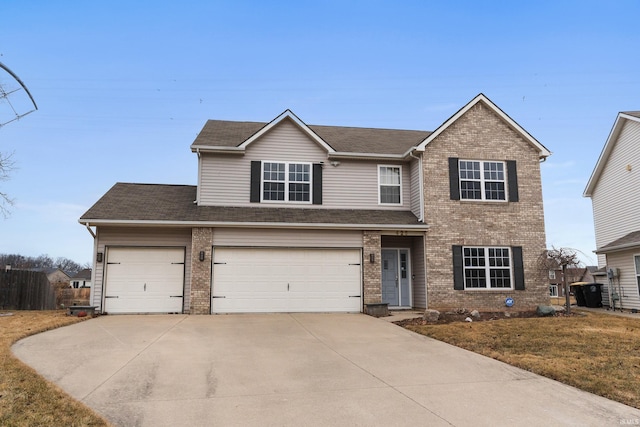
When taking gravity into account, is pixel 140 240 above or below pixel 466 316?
above

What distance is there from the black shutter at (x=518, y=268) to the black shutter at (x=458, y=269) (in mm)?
2079

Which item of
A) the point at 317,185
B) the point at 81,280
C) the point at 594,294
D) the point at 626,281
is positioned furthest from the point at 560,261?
the point at 81,280

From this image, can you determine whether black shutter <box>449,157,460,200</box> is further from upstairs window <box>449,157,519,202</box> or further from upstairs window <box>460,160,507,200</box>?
upstairs window <box>460,160,507,200</box>

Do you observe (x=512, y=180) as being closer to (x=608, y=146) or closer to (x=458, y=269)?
(x=458, y=269)

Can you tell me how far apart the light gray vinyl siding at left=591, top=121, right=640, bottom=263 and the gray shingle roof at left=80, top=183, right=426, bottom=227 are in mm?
9909

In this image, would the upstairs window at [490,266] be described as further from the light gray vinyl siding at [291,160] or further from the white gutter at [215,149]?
the white gutter at [215,149]

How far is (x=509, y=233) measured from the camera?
15352mm

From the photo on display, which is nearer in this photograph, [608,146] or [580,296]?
[608,146]

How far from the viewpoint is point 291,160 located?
15461 millimetres

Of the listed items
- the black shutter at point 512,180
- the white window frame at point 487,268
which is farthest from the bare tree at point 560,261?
the black shutter at point 512,180

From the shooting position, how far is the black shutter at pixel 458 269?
14688 mm

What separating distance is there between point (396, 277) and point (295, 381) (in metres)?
10.1

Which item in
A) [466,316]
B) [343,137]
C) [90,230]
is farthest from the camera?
[343,137]

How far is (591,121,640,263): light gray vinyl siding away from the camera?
674 inches
